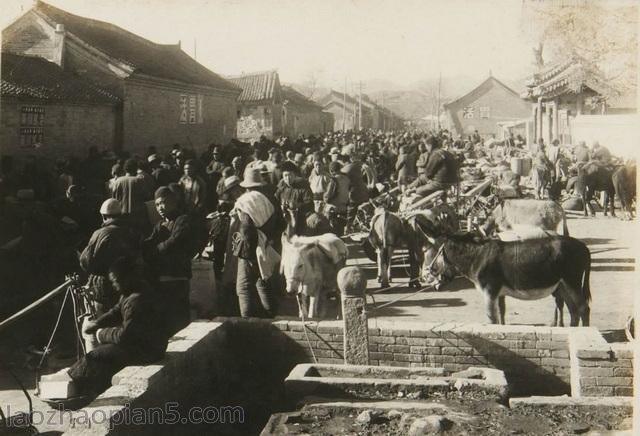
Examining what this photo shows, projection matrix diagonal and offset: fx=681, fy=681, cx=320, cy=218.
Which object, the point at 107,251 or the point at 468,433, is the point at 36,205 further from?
the point at 468,433

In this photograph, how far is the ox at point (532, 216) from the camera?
36.9 feet

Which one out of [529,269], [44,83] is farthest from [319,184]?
[44,83]

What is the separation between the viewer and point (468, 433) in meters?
5.34

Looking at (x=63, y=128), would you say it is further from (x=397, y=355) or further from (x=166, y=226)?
(x=397, y=355)

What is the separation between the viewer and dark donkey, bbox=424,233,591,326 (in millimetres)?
8039

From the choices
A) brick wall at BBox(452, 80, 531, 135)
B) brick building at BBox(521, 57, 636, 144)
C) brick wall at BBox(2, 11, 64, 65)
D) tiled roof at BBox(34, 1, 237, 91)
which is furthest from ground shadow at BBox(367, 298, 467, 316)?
brick wall at BBox(452, 80, 531, 135)

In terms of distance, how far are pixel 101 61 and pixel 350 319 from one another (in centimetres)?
2024

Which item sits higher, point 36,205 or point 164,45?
point 164,45

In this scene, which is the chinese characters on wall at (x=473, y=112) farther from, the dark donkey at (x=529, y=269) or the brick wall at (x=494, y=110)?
the dark donkey at (x=529, y=269)

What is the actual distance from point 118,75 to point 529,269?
763 inches

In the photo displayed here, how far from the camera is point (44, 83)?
762 inches

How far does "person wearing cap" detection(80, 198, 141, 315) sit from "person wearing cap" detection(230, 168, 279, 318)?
1399mm

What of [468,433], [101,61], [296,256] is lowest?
[468,433]

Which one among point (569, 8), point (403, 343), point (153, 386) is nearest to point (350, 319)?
point (403, 343)
